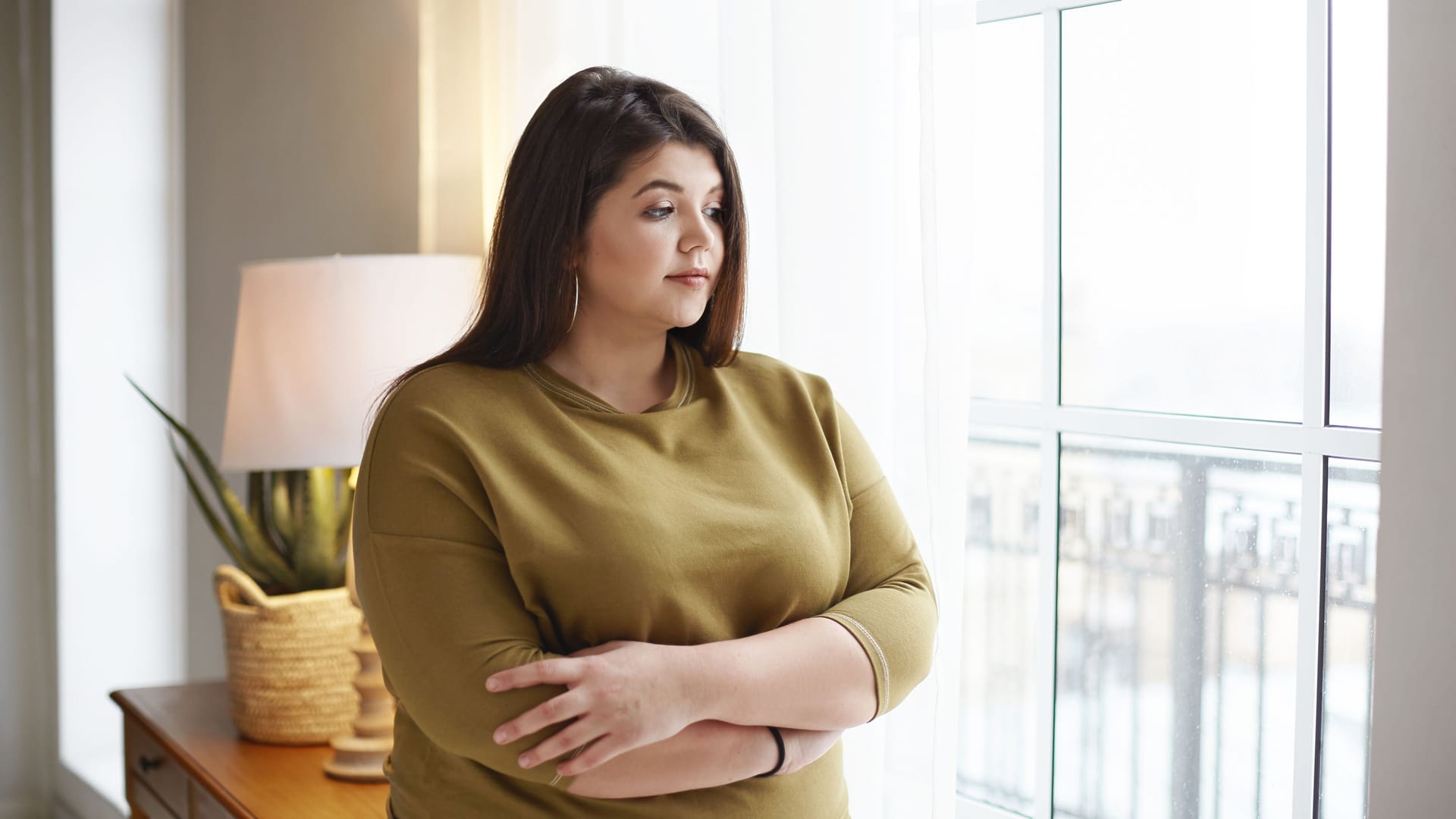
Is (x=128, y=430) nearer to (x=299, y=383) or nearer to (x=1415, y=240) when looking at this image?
(x=299, y=383)

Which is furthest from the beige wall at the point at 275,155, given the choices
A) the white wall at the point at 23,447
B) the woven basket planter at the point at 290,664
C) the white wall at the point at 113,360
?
the woven basket planter at the point at 290,664

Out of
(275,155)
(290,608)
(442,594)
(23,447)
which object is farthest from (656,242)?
(23,447)

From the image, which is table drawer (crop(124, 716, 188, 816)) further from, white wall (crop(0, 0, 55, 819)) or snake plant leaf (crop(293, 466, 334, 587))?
white wall (crop(0, 0, 55, 819))

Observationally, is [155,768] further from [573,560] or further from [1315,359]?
[1315,359]

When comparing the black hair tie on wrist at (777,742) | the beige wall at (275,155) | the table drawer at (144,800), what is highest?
the beige wall at (275,155)

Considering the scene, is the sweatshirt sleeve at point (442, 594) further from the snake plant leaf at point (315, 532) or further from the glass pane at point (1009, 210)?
the snake plant leaf at point (315, 532)

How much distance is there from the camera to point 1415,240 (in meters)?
0.97

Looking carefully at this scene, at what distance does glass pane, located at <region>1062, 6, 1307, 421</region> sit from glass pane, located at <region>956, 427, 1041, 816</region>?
13cm

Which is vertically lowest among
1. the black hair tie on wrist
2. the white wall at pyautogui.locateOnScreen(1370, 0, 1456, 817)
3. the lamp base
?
Answer: the lamp base

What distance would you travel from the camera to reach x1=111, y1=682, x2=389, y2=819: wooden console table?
5.57 ft

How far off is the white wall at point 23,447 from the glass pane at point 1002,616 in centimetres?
276

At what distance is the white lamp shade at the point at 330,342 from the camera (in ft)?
5.87

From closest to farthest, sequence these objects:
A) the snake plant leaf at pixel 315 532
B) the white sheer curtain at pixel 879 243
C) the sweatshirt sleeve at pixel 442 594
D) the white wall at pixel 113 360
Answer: the sweatshirt sleeve at pixel 442 594, the white sheer curtain at pixel 879 243, the snake plant leaf at pixel 315 532, the white wall at pixel 113 360

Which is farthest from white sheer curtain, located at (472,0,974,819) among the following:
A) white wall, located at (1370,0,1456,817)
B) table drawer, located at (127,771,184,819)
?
table drawer, located at (127,771,184,819)
